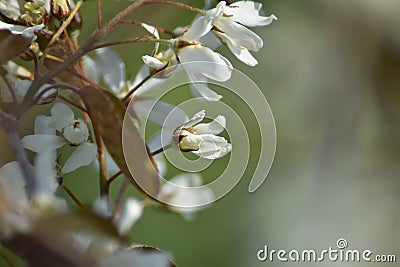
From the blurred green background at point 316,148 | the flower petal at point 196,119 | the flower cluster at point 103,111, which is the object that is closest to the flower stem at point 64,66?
the flower cluster at point 103,111

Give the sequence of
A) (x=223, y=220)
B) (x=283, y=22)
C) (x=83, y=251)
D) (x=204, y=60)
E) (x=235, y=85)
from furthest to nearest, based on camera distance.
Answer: (x=283, y=22)
(x=223, y=220)
(x=235, y=85)
(x=204, y=60)
(x=83, y=251)

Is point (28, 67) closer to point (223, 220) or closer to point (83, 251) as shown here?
point (83, 251)

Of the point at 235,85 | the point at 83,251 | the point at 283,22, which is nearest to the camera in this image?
the point at 83,251

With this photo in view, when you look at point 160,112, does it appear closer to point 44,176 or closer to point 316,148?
point 44,176

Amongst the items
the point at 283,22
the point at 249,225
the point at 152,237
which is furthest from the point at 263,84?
the point at 152,237

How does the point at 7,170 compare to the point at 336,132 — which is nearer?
the point at 7,170

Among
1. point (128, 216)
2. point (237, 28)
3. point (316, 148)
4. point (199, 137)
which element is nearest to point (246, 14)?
point (237, 28)

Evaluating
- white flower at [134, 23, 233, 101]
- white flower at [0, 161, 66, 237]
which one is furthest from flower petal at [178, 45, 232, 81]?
white flower at [0, 161, 66, 237]

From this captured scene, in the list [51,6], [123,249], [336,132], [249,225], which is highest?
[51,6]

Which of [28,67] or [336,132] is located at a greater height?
[28,67]
